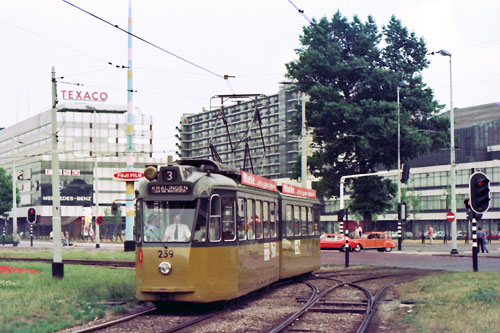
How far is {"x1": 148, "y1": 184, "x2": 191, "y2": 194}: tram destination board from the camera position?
15.3m

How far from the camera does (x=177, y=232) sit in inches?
599

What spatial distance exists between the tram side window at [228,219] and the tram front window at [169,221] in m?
0.92

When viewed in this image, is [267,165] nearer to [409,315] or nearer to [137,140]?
[137,140]

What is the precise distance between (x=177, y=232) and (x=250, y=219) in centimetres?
280

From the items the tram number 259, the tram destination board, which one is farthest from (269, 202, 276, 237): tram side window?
the tram number 259

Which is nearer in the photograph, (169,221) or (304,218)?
(169,221)

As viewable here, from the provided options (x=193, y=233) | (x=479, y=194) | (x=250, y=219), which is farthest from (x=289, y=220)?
(x=193, y=233)

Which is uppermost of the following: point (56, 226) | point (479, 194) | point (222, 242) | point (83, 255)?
point (479, 194)

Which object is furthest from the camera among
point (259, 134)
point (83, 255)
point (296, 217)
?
point (259, 134)

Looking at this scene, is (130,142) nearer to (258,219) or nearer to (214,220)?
(258,219)

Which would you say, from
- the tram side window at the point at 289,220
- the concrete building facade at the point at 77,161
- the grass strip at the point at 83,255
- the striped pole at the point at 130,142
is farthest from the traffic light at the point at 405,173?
the concrete building facade at the point at 77,161

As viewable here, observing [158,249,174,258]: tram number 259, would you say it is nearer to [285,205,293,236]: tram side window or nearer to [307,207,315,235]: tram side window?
[285,205,293,236]: tram side window

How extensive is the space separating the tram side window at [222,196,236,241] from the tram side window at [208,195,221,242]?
21 cm

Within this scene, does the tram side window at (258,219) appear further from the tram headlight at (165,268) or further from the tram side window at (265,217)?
the tram headlight at (165,268)
